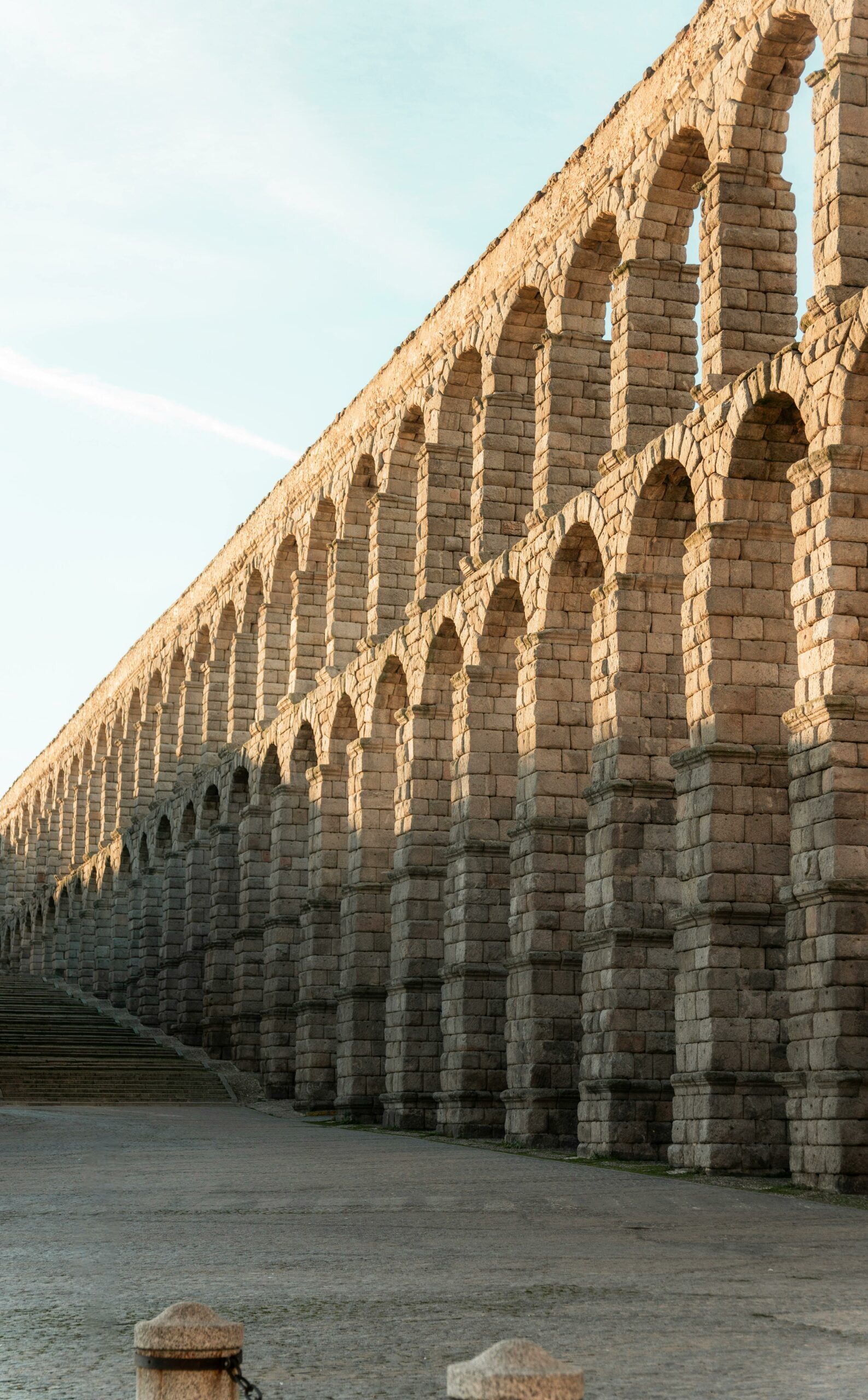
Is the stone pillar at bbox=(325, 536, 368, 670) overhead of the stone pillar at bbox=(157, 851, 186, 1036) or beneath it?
overhead

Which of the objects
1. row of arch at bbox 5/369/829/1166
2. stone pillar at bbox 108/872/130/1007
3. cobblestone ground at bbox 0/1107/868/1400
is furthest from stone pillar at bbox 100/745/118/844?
cobblestone ground at bbox 0/1107/868/1400

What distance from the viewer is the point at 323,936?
32.5 meters

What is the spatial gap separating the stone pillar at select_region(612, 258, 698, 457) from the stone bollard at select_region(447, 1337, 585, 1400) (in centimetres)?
1815

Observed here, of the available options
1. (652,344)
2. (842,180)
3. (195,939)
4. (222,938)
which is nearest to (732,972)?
(842,180)

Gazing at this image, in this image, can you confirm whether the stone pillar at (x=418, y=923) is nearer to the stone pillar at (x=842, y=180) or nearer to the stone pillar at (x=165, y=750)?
the stone pillar at (x=842, y=180)

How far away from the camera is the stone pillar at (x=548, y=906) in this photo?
22766 millimetres

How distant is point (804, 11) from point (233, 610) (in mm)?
26120

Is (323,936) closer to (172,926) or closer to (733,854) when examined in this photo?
(172,926)

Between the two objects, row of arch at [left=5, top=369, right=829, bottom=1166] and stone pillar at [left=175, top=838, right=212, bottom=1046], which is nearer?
row of arch at [left=5, top=369, right=829, bottom=1166]

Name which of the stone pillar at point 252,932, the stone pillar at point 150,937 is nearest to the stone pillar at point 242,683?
the stone pillar at point 252,932

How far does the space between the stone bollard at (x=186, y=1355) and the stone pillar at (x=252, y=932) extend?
32.3 meters

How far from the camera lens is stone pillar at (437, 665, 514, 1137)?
2506 cm

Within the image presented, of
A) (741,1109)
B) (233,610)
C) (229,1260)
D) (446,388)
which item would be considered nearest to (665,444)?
(741,1109)

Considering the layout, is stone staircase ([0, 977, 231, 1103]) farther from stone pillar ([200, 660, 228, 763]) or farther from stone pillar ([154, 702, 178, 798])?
stone pillar ([200, 660, 228, 763])
